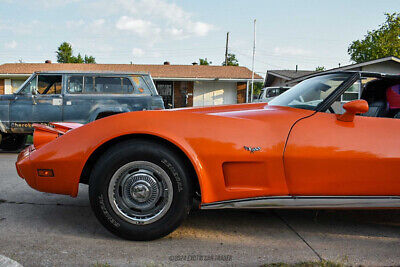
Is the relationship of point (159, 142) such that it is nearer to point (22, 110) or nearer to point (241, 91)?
point (22, 110)

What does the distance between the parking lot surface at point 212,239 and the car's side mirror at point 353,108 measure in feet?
3.06

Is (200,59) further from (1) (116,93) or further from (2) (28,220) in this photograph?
(2) (28,220)

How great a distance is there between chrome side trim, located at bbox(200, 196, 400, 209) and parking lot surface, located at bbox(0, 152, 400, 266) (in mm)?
291

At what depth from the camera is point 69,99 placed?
7574 mm

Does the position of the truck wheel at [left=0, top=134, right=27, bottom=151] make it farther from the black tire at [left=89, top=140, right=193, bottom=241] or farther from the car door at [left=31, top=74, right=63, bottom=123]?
the black tire at [left=89, top=140, right=193, bottom=241]

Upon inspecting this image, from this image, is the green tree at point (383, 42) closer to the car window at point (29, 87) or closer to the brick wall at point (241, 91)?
the brick wall at point (241, 91)

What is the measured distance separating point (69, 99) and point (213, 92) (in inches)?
634

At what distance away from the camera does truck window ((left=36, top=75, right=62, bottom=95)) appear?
7574 millimetres

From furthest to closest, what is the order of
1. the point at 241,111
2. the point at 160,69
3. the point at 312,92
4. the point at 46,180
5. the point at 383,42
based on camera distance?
the point at 383,42, the point at 160,69, the point at 312,92, the point at 241,111, the point at 46,180

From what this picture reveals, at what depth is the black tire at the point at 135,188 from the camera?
2.33 meters

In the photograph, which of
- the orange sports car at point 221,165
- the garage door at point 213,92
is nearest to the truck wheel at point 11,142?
the orange sports car at point 221,165

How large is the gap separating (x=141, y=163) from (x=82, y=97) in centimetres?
584

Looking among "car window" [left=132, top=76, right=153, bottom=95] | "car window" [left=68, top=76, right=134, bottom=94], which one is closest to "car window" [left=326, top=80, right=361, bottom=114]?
"car window" [left=132, top=76, right=153, bottom=95]

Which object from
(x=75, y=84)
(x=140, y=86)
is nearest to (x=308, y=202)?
(x=140, y=86)
